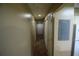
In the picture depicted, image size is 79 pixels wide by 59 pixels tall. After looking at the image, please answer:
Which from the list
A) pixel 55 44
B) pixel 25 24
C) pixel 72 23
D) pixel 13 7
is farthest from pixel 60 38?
pixel 13 7

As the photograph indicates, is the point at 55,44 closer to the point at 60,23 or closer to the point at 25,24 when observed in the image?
the point at 60,23

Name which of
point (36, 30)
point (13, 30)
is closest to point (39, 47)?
point (36, 30)

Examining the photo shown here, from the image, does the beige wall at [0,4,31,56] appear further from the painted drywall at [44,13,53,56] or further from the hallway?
the painted drywall at [44,13,53,56]

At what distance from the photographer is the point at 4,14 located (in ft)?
2.90

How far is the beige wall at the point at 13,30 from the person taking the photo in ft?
2.90

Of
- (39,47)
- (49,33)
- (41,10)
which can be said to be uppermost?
(41,10)

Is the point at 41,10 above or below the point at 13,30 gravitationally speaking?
above

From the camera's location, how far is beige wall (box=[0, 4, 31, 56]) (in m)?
0.88

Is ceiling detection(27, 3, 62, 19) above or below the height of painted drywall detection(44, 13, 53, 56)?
above

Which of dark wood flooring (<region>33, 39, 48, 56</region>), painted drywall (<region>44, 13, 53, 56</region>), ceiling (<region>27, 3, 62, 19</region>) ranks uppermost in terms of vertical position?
ceiling (<region>27, 3, 62, 19</region>)

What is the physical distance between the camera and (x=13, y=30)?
0.90 m

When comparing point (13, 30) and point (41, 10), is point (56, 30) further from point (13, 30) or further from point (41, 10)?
point (13, 30)

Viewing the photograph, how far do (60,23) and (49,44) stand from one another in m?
0.23

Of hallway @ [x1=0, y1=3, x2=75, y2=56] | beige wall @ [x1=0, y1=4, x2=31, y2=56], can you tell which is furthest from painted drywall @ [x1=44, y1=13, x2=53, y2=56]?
beige wall @ [x1=0, y1=4, x2=31, y2=56]
